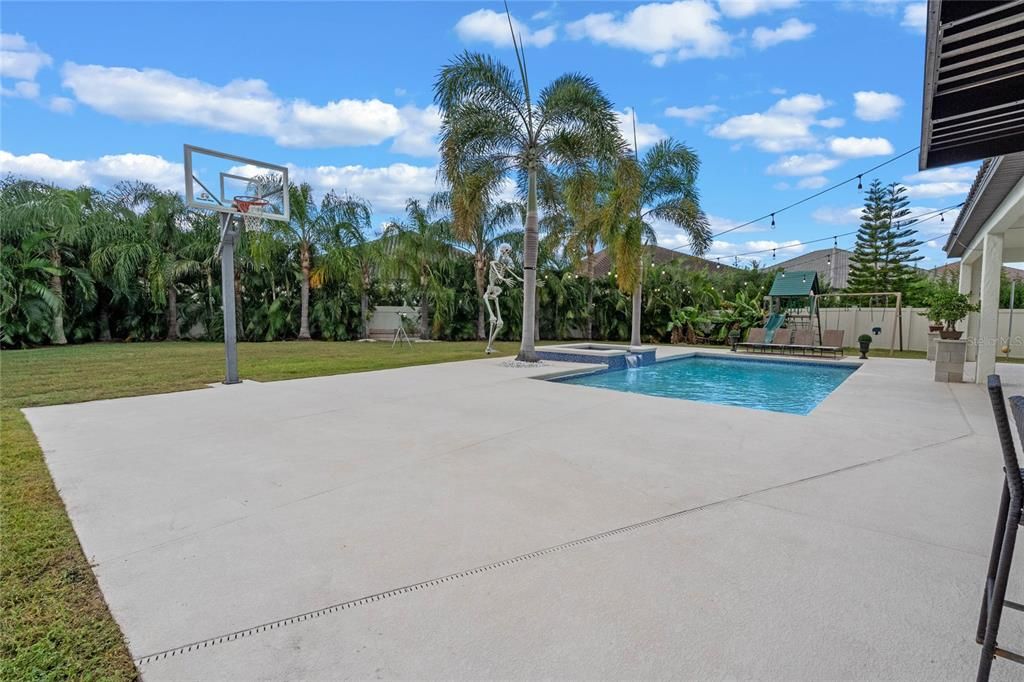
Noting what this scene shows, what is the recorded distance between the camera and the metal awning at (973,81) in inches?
101

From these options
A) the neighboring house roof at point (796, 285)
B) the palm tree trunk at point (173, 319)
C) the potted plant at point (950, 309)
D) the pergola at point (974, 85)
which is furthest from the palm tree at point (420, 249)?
the pergola at point (974, 85)

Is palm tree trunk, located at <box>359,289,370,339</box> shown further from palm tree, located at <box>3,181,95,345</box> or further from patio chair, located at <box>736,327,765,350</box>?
patio chair, located at <box>736,327,765,350</box>

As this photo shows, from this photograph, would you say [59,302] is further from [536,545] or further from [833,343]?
[833,343]

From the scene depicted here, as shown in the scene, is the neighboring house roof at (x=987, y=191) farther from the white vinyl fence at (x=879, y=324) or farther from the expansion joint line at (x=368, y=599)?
the white vinyl fence at (x=879, y=324)

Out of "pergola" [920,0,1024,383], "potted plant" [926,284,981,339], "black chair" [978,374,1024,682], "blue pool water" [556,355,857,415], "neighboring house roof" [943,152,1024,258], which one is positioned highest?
"neighboring house roof" [943,152,1024,258]

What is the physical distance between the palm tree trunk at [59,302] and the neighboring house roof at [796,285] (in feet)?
71.8

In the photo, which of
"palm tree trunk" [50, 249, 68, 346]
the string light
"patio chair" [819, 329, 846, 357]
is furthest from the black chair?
"palm tree trunk" [50, 249, 68, 346]

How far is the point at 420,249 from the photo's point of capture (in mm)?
18625

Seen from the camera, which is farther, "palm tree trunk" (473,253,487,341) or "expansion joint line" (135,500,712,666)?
"palm tree trunk" (473,253,487,341)

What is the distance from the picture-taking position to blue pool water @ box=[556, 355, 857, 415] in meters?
8.28

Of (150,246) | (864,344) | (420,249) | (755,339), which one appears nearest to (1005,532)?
(864,344)

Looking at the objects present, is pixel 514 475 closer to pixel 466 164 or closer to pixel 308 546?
pixel 308 546

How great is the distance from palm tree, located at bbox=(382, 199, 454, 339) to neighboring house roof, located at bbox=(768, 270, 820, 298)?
37.4ft

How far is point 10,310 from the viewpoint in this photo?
538 inches
